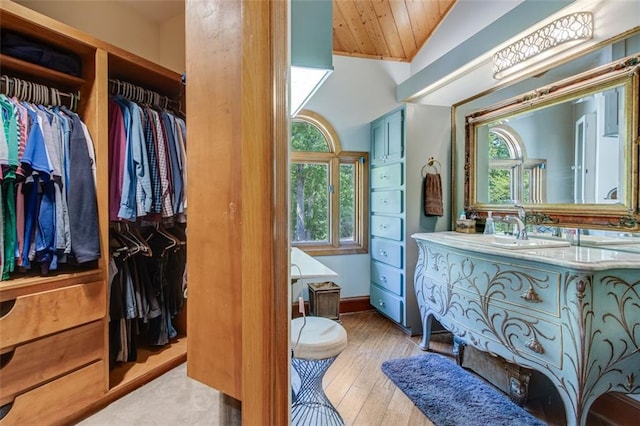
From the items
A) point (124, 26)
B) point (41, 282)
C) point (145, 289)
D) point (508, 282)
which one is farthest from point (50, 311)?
point (508, 282)

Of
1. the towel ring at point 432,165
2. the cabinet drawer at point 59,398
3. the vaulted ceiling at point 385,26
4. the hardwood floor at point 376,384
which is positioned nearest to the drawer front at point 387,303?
the hardwood floor at point 376,384

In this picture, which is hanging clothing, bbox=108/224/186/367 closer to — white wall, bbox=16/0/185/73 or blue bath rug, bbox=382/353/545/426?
white wall, bbox=16/0/185/73

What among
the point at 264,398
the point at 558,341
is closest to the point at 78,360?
the point at 264,398

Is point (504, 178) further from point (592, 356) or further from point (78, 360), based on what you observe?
point (78, 360)

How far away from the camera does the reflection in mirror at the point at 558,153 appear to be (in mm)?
1779

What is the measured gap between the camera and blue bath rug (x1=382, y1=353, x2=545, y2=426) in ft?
5.64

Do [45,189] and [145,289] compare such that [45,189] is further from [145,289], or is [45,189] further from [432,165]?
[432,165]

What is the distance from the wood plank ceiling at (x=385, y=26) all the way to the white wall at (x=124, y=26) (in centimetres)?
146

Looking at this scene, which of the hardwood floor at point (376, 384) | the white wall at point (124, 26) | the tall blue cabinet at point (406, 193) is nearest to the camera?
the hardwood floor at point (376, 384)

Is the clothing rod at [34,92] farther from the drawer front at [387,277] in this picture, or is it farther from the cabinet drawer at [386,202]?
the drawer front at [387,277]

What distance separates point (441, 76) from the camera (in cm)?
276

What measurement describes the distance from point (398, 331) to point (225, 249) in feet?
9.03

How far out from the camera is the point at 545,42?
2.05m

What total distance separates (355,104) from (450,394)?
273cm
